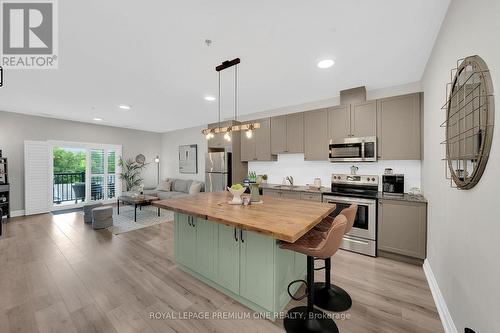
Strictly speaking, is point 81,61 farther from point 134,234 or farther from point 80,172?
point 80,172

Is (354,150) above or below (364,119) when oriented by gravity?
below

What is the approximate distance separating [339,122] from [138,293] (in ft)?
12.6

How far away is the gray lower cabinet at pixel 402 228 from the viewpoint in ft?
8.77

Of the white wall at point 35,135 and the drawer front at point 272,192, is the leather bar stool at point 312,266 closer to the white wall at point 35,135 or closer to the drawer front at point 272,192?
the drawer front at point 272,192

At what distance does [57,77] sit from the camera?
3.02 m

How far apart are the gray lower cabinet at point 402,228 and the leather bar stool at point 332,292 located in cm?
122

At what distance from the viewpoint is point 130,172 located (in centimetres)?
738

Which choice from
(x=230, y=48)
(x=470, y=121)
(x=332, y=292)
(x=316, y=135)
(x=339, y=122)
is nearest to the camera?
(x=470, y=121)

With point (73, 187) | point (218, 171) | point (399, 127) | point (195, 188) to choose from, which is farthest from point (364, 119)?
point (73, 187)

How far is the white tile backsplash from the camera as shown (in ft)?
10.6

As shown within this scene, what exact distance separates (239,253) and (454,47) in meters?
2.56

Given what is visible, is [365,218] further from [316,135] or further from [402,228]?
[316,135]

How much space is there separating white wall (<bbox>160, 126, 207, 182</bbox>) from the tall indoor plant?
98 cm

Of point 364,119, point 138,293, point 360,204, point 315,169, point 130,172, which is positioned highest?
point 364,119
